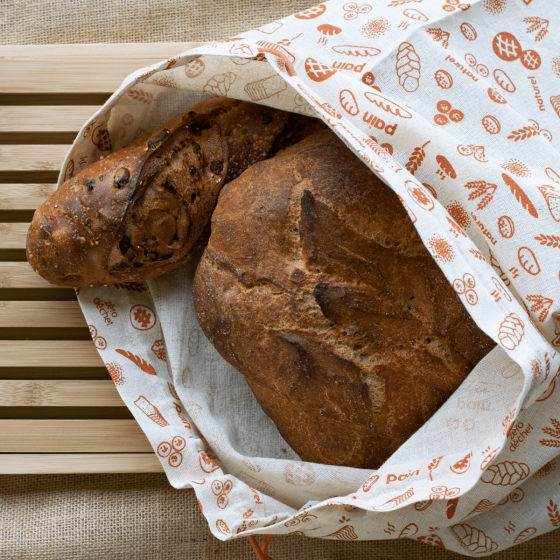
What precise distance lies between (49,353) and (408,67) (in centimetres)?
118

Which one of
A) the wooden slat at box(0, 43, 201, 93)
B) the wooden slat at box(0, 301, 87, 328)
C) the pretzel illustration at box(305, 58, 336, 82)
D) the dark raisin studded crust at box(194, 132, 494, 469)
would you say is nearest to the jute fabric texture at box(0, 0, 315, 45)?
the wooden slat at box(0, 43, 201, 93)

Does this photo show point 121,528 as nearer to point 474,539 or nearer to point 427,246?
point 474,539

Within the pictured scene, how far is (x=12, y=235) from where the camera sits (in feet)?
4.68

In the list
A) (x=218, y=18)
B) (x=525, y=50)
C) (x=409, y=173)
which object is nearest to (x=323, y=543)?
(x=409, y=173)

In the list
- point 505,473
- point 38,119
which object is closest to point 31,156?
point 38,119

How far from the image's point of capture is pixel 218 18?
59.8 inches

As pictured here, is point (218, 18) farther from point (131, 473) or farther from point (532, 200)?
point (131, 473)

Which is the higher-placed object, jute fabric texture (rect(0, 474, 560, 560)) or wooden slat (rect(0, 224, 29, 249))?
wooden slat (rect(0, 224, 29, 249))

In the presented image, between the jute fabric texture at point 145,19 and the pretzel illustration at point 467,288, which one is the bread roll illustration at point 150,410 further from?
the jute fabric texture at point 145,19

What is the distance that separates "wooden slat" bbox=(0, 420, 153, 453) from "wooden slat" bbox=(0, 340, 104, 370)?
0.52 ft

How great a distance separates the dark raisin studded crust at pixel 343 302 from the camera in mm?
1037

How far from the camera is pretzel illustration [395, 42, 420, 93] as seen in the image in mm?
1101

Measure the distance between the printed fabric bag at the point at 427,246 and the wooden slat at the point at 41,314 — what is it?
10cm

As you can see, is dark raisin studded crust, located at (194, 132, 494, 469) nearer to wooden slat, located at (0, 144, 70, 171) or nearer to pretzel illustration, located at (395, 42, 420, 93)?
pretzel illustration, located at (395, 42, 420, 93)
